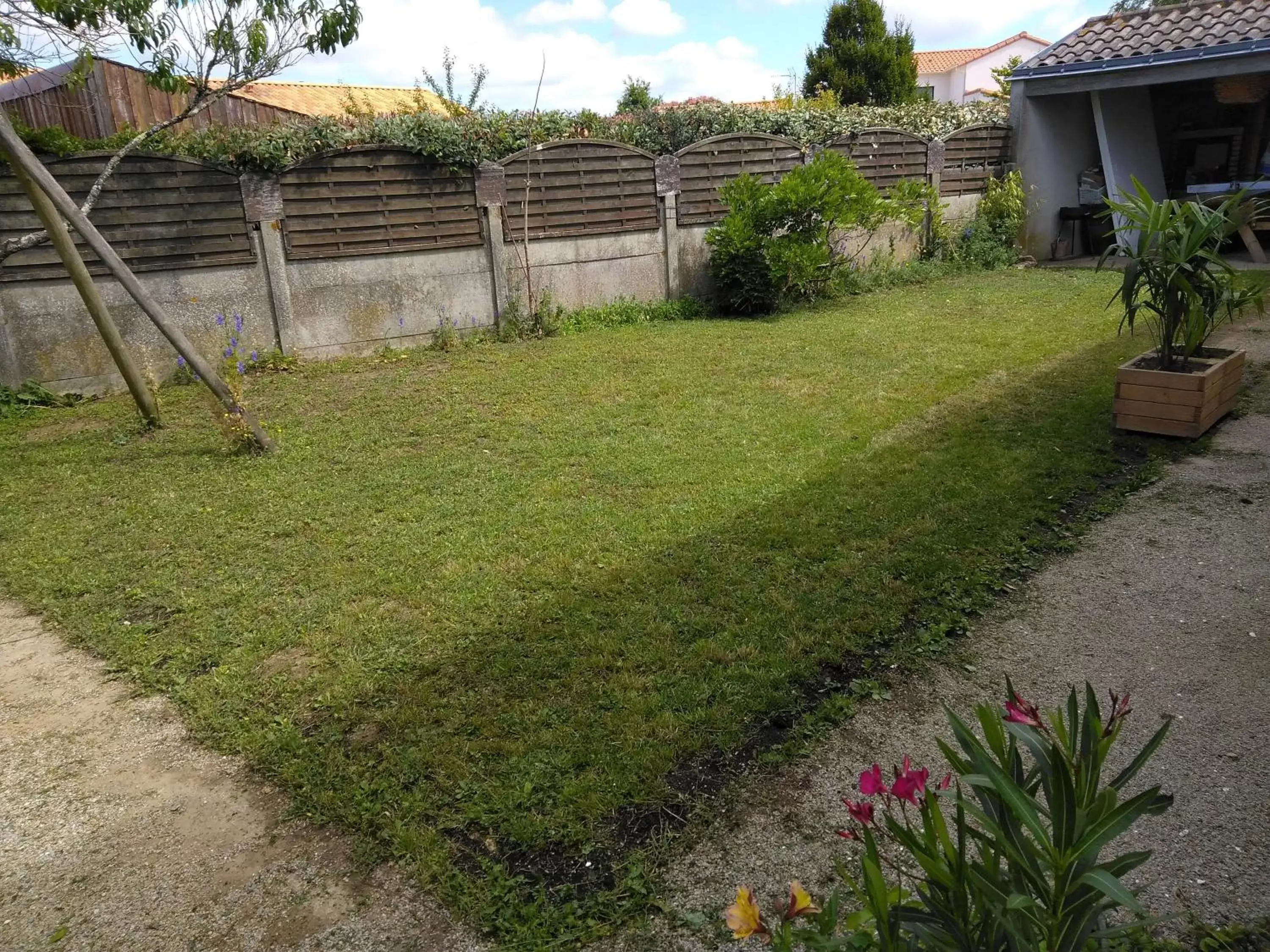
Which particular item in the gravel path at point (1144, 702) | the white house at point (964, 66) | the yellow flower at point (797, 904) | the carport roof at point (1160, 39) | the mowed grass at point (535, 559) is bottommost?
the gravel path at point (1144, 702)

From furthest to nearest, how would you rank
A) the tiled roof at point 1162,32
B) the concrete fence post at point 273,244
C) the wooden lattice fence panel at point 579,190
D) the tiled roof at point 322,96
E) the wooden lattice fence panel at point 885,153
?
the tiled roof at point 322,96 → the wooden lattice fence panel at point 885,153 → the tiled roof at point 1162,32 → the wooden lattice fence panel at point 579,190 → the concrete fence post at point 273,244

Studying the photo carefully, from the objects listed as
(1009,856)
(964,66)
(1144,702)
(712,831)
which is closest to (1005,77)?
(1144,702)

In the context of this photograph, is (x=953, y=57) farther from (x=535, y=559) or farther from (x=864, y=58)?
(x=535, y=559)

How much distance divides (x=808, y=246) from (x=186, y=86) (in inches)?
239

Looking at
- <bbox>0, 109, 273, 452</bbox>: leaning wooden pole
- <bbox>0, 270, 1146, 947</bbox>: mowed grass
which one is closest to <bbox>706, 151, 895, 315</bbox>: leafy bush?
<bbox>0, 270, 1146, 947</bbox>: mowed grass

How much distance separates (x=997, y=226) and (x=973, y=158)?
1044 mm

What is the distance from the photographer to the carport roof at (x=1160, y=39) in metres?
10.5

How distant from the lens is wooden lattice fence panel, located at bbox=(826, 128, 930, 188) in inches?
456

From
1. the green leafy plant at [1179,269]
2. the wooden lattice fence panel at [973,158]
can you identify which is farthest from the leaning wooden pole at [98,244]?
the wooden lattice fence panel at [973,158]

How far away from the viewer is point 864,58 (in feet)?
79.7

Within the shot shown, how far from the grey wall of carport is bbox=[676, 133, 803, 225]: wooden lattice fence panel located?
0.23 metres

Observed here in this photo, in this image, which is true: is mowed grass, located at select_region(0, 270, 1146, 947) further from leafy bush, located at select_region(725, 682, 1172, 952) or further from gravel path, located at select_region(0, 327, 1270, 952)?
leafy bush, located at select_region(725, 682, 1172, 952)

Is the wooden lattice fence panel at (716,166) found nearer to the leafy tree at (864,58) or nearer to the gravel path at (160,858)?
the gravel path at (160,858)

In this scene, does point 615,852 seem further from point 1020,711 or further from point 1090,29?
point 1090,29
